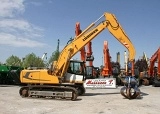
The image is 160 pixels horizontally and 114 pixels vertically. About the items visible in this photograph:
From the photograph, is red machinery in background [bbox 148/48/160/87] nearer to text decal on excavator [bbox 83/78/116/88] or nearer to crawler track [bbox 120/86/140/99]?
text decal on excavator [bbox 83/78/116/88]

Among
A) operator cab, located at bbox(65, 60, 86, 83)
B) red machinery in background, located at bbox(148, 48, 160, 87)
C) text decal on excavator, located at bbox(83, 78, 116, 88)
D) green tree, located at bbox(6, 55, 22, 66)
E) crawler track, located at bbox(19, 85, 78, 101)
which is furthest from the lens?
green tree, located at bbox(6, 55, 22, 66)

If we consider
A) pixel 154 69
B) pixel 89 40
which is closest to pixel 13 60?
pixel 154 69

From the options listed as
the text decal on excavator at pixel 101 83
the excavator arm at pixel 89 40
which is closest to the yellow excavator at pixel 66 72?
the excavator arm at pixel 89 40

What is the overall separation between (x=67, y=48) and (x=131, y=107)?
726cm

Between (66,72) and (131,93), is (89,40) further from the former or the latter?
(131,93)

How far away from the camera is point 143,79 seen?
1475 inches

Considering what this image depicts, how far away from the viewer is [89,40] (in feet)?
69.7

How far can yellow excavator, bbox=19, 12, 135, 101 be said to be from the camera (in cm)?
1967

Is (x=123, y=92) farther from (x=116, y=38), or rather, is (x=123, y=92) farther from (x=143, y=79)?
(x=143, y=79)

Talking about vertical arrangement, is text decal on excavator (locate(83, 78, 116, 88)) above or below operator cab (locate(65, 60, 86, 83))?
below

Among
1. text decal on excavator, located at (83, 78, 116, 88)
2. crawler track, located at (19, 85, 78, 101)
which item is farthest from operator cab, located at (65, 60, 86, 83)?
text decal on excavator, located at (83, 78, 116, 88)

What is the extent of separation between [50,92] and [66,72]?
1.95m

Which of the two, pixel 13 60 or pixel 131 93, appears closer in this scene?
pixel 131 93

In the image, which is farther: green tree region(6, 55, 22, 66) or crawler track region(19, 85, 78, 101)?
green tree region(6, 55, 22, 66)
